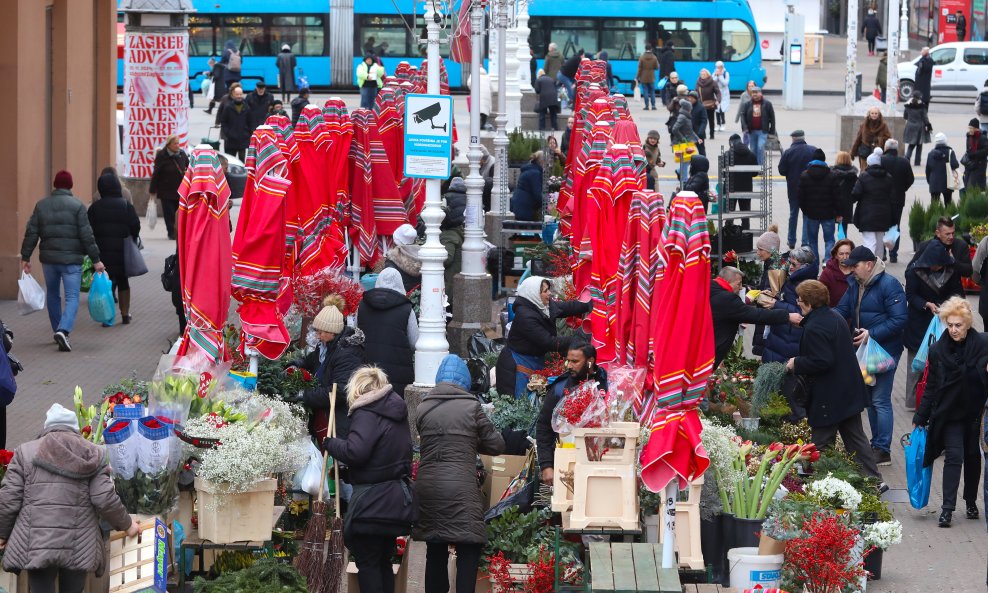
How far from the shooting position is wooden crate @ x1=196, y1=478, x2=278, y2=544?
8.93 metres

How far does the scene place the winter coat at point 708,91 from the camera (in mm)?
35938

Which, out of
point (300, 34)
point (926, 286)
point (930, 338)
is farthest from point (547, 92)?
point (930, 338)

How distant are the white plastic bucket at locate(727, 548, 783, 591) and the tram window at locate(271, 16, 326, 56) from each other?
38143mm

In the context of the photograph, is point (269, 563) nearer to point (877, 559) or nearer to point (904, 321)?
point (877, 559)

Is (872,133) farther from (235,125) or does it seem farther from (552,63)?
(552,63)

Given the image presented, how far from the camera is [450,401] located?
29.9 feet

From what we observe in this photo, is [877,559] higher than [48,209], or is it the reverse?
[48,209]

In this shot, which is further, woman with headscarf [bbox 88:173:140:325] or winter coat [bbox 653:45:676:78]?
winter coat [bbox 653:45:676:78]

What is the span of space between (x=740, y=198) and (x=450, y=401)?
39.3 feet

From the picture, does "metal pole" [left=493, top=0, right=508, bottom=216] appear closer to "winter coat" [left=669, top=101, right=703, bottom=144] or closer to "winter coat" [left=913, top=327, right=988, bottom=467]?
"winter coat" [left=669, top=101, right=703, bottom=144]

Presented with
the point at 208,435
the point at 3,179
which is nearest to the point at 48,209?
the point at 3,179

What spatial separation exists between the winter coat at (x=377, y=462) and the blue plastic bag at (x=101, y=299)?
27.1ft

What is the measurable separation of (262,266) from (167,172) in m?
9.13

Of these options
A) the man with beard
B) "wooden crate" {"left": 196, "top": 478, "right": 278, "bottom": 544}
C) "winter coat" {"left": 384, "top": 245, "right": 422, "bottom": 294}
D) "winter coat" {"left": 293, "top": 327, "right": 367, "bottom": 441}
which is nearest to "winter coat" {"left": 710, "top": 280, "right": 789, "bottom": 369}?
the man with beard
